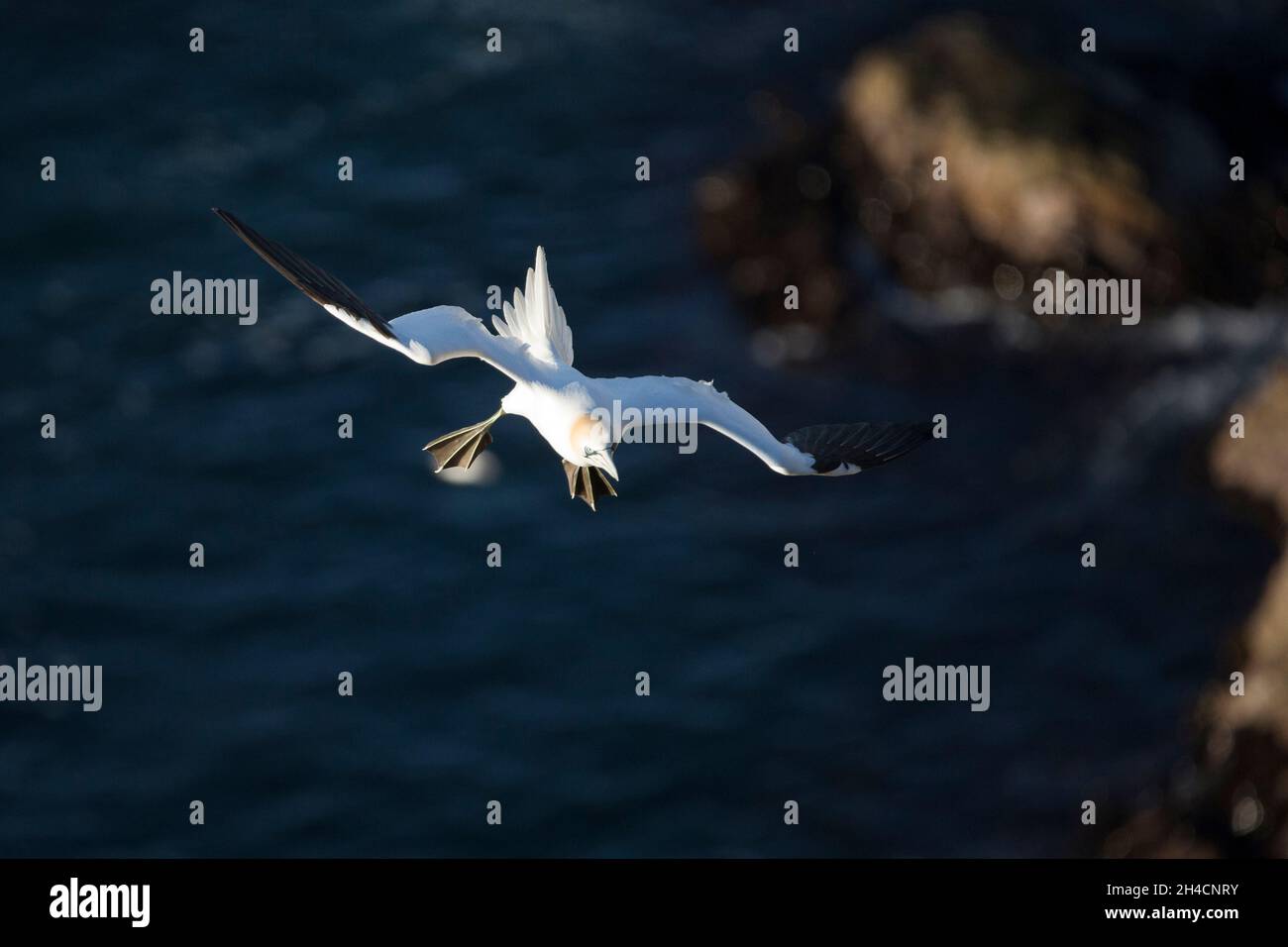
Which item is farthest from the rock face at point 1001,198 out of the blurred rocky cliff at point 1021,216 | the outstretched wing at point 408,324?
the outstretched wing at point 408,324

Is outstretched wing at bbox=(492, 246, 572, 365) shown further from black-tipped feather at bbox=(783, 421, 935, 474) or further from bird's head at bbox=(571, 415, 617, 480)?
black-tipped feather at bbox=(783, 421, 935, 474)

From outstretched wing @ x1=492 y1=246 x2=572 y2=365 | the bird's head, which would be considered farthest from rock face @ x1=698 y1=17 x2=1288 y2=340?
the bird's head

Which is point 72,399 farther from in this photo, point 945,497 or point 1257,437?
point 1257,437

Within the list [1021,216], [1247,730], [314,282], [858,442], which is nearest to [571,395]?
[314,282]

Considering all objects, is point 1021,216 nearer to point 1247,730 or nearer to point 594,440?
point 1247,730

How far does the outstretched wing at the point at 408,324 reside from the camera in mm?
15812

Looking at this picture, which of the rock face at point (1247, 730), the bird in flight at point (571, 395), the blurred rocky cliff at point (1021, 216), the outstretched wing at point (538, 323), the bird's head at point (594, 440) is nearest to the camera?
the bird in flight at point (571, 395)

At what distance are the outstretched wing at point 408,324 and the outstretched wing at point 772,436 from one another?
3.37 feet

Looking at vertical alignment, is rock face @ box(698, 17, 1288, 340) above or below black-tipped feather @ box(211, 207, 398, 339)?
above

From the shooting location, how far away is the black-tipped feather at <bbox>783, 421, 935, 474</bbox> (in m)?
19.0

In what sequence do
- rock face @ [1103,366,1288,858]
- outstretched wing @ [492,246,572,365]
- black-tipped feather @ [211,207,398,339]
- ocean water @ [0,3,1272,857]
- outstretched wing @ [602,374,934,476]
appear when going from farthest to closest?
ocean water @ [0,3,1272,857] → rock face @ [1103,366,1288,858] → outstretched wing @ [602,374,934,476] → outstretched wing @ [492,246,572,365] → black-tipped feather @ [211,207,398,339]

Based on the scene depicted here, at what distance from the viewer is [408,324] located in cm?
1683

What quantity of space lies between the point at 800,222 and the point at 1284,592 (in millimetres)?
9792

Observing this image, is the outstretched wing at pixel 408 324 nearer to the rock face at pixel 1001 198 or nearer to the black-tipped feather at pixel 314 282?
the black-tipped feather at pixel 314 282
